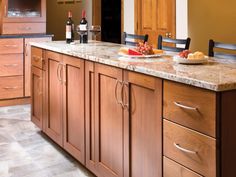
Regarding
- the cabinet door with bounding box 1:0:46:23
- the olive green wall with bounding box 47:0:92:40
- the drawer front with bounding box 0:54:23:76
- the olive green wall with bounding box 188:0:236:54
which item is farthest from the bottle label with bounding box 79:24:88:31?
the olive green wall with bounding box 47:0:92:40

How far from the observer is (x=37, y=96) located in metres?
3.90

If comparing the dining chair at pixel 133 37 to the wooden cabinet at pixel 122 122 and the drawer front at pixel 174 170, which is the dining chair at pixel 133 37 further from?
the drawer front at pixel 174 170

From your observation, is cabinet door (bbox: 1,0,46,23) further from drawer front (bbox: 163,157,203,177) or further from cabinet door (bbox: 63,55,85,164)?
drawer front (bbox: 163,157,203,177)

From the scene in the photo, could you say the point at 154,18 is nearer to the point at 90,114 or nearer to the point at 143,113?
the point at 90,114

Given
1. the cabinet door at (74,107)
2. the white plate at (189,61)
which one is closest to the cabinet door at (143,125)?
the white plate at (189,61)

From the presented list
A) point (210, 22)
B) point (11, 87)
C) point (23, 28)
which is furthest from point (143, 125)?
point (23, 28)

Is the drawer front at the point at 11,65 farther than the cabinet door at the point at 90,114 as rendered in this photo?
Yes

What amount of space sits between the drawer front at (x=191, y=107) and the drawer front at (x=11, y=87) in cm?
363

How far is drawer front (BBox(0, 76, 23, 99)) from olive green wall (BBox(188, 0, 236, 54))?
239 centimetres

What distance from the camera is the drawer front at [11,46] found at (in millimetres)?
5055

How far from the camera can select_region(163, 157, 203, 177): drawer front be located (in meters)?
1.82

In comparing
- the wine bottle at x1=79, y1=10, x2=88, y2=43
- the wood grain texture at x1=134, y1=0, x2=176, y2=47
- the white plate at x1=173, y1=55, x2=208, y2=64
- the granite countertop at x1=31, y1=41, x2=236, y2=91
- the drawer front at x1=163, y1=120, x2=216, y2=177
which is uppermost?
the wood grain texture at x1=134, y1=0, x2=176, y2=47

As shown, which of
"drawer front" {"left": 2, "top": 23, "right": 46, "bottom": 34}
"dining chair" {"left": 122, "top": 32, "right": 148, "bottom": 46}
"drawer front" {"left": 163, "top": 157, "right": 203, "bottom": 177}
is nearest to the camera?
"drawer front" {"left": 163, "top": 157, "right": 203, "bottom": 177}

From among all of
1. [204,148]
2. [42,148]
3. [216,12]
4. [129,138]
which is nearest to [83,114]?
[129,138]
